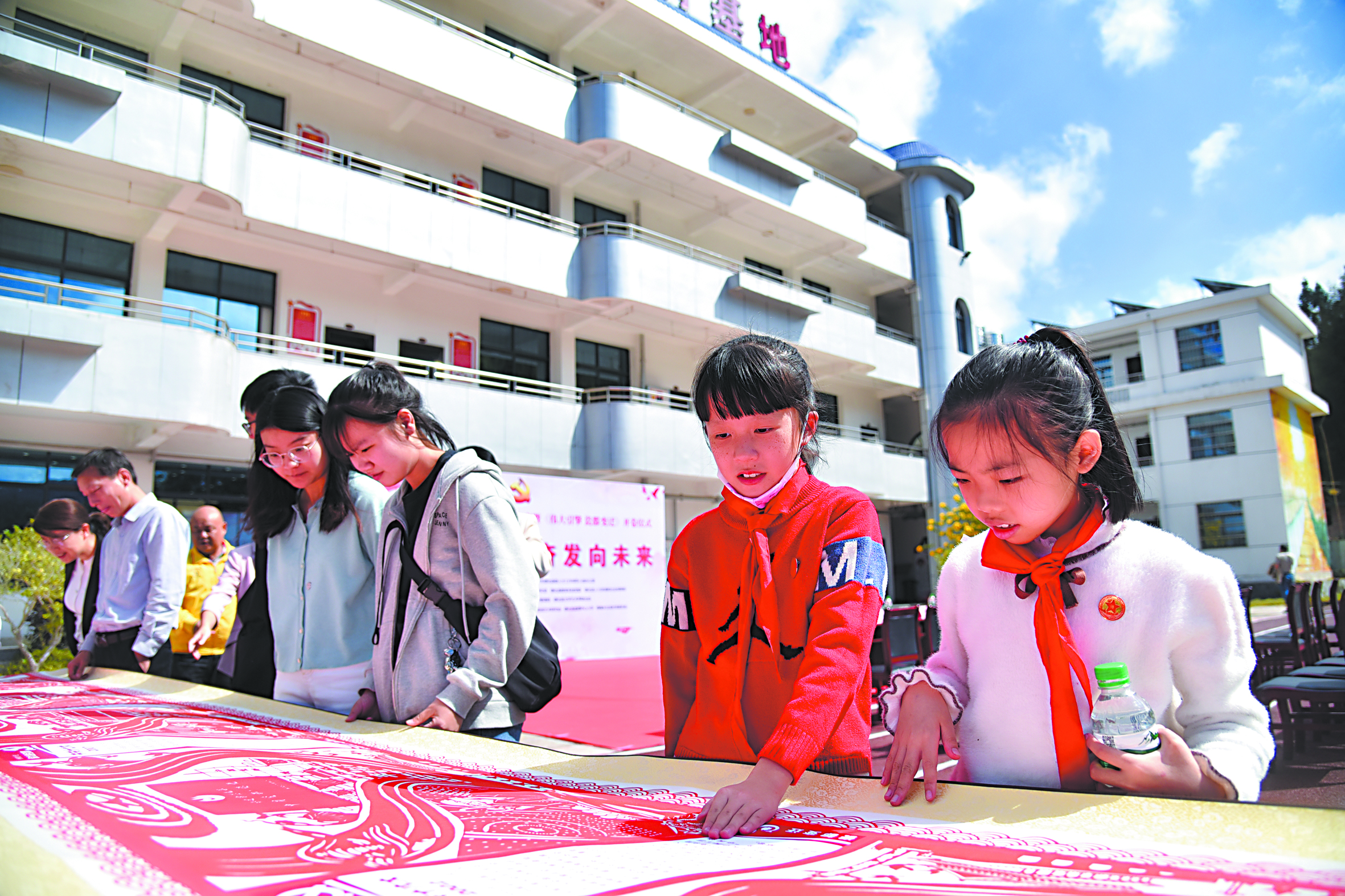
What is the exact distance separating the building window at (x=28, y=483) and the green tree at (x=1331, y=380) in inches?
1428

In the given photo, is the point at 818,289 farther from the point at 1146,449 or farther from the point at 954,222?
the point at 1146,449

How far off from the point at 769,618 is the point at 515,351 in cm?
1170

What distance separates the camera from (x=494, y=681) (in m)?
1.93

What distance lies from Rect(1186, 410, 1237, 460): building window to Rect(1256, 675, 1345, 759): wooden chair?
21.3m

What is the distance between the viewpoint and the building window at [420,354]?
10.9 m

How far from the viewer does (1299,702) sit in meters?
4.66

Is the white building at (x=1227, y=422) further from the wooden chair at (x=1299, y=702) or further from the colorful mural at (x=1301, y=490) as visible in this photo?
the wooden chair at (x=1299, y=702)

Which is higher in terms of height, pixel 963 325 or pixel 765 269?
pixel 765 269

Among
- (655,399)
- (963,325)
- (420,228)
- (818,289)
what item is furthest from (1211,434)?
(420,228)

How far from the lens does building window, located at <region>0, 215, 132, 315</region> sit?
27.6 feet

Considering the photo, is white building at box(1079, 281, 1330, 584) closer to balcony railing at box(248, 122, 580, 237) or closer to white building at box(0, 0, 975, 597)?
white building at box(0, 0, 975, 597)

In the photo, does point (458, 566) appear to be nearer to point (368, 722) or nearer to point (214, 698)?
point (368, 722)

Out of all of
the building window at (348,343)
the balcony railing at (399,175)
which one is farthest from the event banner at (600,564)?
the balcony railing at (399,175)

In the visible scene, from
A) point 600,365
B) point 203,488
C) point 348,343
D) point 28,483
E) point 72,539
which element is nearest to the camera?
point 72,539
